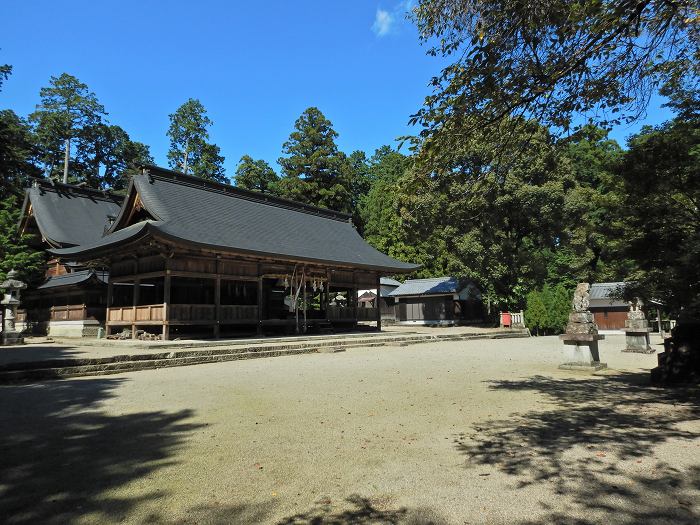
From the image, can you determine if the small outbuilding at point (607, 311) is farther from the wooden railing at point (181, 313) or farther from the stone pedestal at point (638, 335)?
the wooden railing at point (181, 313)

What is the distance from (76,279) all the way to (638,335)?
22586 mm

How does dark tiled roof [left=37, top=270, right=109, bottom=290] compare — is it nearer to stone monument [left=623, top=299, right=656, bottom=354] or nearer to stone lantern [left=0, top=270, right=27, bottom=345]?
stone lantern [left=0, top=270, right=27, bottom=345]

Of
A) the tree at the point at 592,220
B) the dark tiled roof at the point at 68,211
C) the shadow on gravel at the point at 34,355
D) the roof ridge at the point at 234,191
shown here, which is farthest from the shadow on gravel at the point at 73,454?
the dark tiled roof at the point at 68,211

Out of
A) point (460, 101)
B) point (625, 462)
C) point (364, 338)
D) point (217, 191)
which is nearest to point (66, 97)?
point (217, 191)

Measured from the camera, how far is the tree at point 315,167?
1676 inches

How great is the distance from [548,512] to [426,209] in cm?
2570

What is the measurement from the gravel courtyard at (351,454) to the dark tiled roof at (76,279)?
13360mm

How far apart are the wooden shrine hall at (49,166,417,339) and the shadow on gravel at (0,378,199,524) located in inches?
363

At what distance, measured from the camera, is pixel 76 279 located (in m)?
20.1

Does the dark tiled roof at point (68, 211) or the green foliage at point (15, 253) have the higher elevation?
the dark tiled roof at point (68, 211)

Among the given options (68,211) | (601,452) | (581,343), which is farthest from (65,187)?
(601,452)

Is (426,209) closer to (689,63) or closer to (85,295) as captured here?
(85,295)

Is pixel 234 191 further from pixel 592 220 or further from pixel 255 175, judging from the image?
pixel 255 175

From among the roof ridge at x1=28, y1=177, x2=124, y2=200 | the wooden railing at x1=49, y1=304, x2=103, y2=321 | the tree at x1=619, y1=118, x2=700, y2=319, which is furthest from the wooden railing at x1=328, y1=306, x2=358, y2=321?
the roof ridge at x1=28, y1=177, x2=124, y2=200
